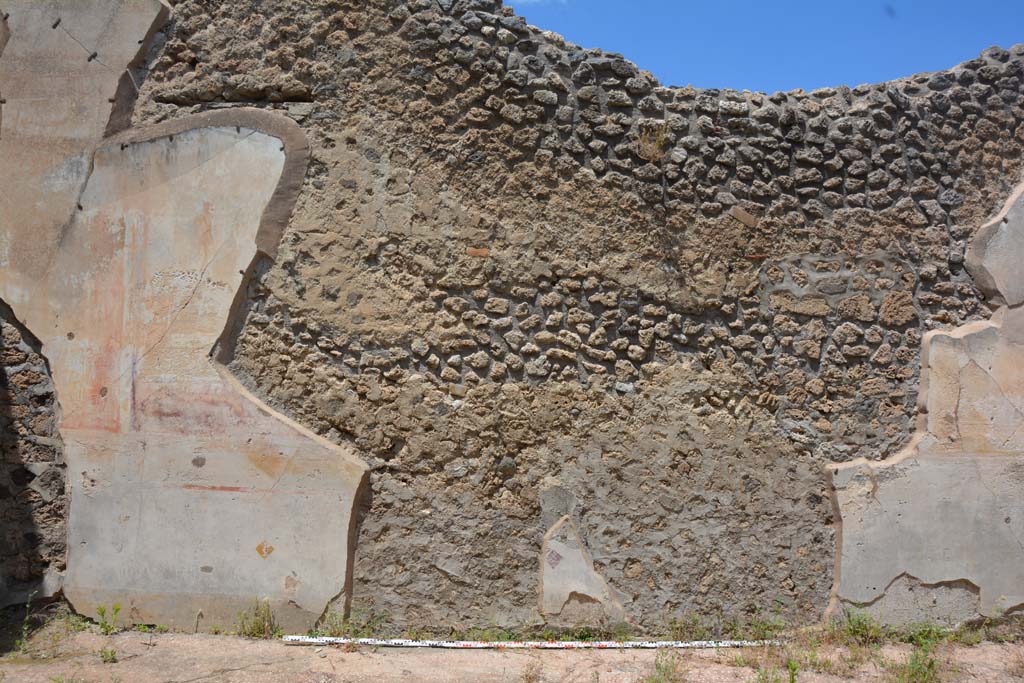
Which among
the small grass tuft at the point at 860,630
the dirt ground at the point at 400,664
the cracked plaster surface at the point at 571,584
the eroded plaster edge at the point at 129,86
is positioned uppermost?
the eroded plaster edge at the point at 129,86

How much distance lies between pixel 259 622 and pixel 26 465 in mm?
1464

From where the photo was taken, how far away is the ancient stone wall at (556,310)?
15.4 feet

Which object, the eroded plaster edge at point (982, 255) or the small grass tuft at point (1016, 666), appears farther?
the eroded plaster edge at point (982, 255)

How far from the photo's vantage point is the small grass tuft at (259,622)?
452 centimetres

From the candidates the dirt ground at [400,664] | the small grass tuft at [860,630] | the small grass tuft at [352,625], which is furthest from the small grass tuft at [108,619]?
the small grass tuft at [860,630]

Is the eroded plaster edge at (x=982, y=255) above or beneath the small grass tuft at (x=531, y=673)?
above

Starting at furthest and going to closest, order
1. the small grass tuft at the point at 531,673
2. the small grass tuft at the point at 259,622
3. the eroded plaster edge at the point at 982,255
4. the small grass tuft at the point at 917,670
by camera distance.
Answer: the eroded plaster edge at the point at 982,255, the small grass tuft at the point at 259,622, the small grass tuft at the point at 917,670, the small grass tuft at the point at 531,673

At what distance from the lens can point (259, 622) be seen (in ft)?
14.9

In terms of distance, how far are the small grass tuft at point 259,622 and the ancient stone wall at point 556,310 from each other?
45cm

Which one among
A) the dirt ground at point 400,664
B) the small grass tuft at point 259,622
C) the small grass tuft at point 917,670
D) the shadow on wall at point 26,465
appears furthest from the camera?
the shadow on wall at point 26,465

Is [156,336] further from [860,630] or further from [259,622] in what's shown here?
[860,630]

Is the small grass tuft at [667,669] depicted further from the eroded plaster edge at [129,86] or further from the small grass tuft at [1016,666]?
the eroded plaster edge at [129,86]

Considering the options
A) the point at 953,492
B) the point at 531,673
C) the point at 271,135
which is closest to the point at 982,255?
the point at 953,492

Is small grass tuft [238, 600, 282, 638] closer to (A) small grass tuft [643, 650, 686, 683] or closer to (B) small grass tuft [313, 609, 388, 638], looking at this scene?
(B) small grass tuft [313, 609, 388, 638]
